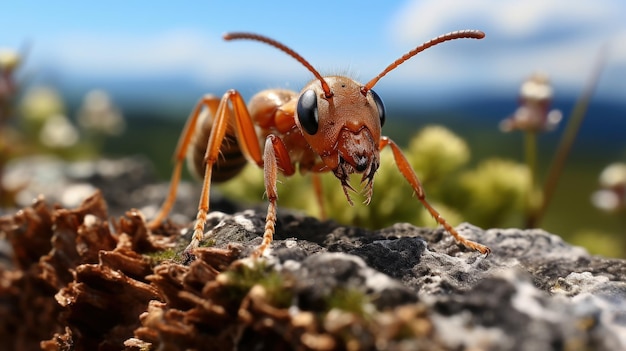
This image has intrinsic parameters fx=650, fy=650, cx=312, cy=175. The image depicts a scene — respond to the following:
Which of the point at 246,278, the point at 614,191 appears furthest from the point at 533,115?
the point at 246,278

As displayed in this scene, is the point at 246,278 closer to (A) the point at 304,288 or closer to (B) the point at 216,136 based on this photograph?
(A) the point at 304,288

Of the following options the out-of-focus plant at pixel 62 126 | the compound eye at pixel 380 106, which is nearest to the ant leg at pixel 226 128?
the compound eye at pixel 380 106

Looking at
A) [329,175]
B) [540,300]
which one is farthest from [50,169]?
[540,300]

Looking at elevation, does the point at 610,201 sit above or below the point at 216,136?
below

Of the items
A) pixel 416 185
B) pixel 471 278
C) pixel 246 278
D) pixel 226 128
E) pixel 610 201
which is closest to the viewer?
pixel 246 278

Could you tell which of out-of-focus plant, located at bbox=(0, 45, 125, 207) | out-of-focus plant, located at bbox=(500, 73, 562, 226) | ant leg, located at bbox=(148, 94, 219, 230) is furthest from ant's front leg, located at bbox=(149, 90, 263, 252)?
out-of-focus plant, located at bbox=(0, 45, 125, 207)

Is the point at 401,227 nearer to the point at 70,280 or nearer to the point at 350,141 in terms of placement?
the point at 350,141
